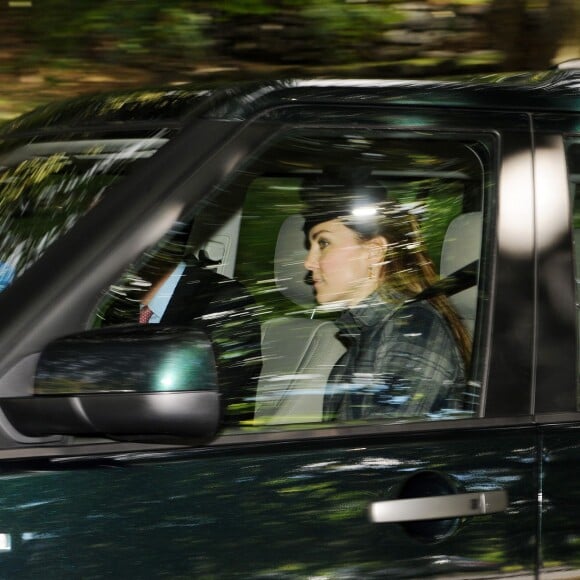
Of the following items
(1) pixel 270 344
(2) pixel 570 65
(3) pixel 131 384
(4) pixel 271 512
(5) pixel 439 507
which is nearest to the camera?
(3) pixel 131 384

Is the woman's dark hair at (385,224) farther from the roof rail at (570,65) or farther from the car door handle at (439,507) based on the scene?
the roof rail at (570,65)

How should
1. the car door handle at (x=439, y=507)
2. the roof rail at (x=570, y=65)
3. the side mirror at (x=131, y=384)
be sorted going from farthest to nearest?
the roof rail at (x=570, y=65)
the car door handle at (x=439, y=507)
the side mirror at (x=131, y=384)

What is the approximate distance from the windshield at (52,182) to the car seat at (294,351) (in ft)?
1.19

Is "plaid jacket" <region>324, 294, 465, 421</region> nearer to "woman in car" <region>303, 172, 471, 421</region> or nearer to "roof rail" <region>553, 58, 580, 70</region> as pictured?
"woman in car" <region>303, 172, 471, 421</region>

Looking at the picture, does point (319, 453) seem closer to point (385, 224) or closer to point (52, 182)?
point (385, 224)

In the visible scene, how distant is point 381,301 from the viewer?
7.83 feet

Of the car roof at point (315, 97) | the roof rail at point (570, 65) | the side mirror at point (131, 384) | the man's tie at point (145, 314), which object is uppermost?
the roof rail at point (570, 65)

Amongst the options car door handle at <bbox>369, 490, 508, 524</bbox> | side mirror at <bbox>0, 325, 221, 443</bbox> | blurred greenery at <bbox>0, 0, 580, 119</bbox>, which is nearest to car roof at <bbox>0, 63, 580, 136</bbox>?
side mirror at <bbox>0, 325, 221, 443</bbox>

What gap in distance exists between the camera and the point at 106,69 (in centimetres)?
774

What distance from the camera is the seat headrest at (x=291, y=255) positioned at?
7.75 ft

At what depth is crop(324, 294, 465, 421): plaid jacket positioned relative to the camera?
2246 mm

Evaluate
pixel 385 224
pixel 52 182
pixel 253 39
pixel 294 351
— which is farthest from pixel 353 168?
pixel 253 39

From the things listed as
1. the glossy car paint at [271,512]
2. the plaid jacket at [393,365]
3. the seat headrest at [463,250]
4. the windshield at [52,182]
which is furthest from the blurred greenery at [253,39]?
the glossy car paint at [271,512]

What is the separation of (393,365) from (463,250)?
298 mm
